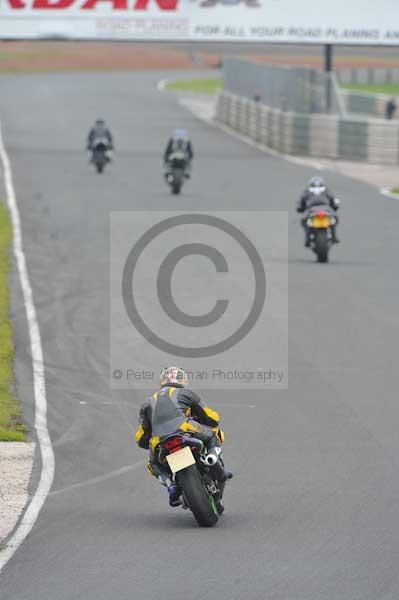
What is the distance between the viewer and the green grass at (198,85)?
86.2m

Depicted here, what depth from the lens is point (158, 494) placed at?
12.9 metres

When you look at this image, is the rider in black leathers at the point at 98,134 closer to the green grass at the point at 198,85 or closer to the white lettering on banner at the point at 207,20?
the white lettering on banner at the point at 207,20

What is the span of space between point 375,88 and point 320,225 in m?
61.3

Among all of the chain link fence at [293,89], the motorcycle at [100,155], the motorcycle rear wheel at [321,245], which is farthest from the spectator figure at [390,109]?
the motorcycle rear wheel at [321,245]

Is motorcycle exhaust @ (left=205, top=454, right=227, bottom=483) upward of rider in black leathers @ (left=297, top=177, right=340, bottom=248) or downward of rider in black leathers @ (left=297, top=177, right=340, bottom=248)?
upward

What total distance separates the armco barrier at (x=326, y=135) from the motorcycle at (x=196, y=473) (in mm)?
34061

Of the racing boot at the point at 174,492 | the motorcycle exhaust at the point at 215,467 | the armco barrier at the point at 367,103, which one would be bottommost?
the armco barrier at the point at 367,103

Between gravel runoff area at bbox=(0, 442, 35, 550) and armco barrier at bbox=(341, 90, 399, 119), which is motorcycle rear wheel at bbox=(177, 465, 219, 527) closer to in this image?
gravel runoff area at bbox=(0, 442, 35, 550)

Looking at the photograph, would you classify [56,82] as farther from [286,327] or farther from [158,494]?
[158,494]

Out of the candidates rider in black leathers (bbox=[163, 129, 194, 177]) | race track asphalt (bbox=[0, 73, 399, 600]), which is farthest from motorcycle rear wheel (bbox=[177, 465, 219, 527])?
rider in black leathers (bbox=[163, 129, 194, 177])

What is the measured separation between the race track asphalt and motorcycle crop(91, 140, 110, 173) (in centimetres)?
830

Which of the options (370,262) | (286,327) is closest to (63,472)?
(286,327)

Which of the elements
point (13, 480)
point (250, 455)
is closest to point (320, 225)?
point (250, 455)

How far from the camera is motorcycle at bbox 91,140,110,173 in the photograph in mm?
42406
